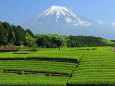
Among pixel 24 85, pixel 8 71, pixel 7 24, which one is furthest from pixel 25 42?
pixel 24 85

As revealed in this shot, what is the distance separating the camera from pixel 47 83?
58.7ft

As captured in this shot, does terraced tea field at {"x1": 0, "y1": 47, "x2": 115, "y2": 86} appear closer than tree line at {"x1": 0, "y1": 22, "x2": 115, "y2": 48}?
Yes

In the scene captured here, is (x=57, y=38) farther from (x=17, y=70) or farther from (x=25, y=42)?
(x=25, y=42)

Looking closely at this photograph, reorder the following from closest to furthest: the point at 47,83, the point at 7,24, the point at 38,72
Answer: the point at 47,83, the point at 38,72, the point at 7,24

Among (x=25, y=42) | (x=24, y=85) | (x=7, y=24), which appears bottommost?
(x=24, y=85)

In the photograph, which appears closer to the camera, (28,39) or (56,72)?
(56,72)

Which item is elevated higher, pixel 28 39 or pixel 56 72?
pixel 28 39

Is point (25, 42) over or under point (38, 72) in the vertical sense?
over

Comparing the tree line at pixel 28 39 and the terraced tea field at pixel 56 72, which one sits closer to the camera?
Result: the terraced tea field at pixel 56 72

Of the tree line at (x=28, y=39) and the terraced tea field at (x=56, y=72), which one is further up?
the tree line at (x=28, y=39)

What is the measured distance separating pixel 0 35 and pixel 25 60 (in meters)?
44.8

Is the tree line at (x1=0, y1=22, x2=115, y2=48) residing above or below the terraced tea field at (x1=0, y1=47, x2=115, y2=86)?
above

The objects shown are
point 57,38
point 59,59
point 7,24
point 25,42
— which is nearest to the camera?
point 59,59

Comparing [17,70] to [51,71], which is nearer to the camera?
[51,71]
